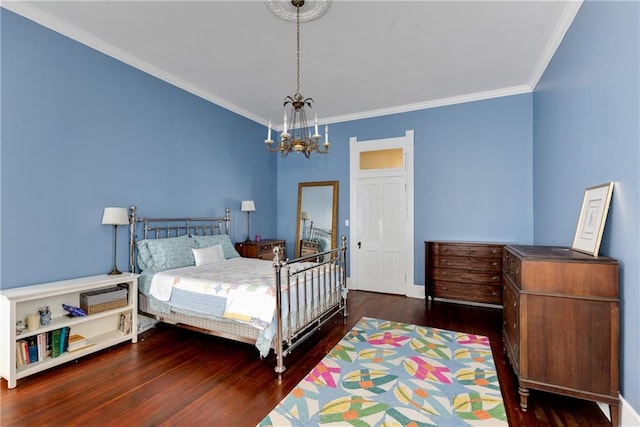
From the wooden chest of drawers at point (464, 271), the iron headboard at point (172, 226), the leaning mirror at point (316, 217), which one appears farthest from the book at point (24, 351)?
the wooden chest of drawers at point (464, 271)

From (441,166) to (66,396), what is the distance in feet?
17.7

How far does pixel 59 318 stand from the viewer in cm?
296

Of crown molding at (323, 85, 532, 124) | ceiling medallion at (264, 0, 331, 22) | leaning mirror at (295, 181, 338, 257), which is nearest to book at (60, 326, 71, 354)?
ceiling medallion at (264, 0, 331, 22)

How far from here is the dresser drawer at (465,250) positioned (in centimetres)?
431

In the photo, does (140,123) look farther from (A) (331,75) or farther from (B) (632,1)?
(B) (632,1)

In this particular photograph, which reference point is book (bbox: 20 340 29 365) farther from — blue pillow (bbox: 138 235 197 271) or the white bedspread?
blue pillow (bbox: 138 235 197 271)

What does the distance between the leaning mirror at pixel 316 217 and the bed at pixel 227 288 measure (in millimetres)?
1790

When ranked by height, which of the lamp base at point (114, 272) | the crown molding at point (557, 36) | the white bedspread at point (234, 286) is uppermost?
the crown molding at point (557, 36)

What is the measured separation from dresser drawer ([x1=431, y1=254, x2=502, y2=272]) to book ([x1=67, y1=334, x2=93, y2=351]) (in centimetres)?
452

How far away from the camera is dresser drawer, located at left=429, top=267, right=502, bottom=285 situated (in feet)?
14.1

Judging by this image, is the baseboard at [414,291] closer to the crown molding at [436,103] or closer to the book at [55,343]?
the crown molding at [436,103]

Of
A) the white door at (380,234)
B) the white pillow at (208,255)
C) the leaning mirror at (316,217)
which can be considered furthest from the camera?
the leaning mirror at (316,217)

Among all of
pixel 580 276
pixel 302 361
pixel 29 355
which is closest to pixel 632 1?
pixel 580 276

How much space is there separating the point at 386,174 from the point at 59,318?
4888 mm
